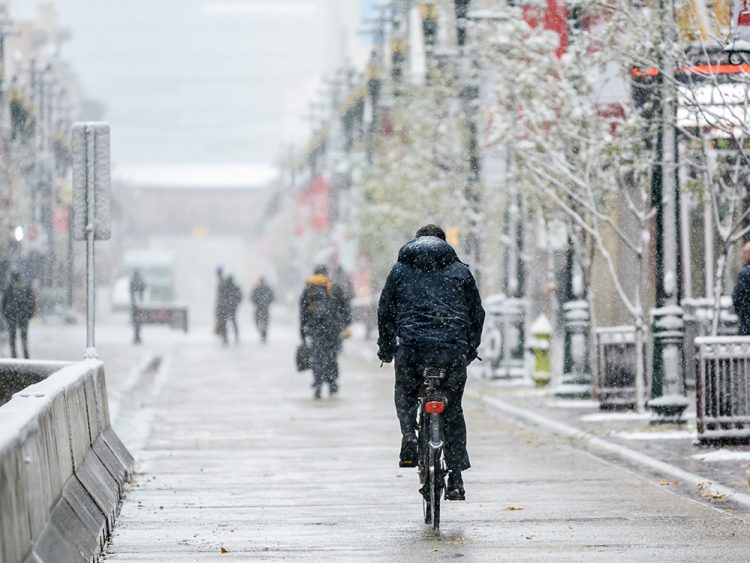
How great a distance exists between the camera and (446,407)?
34.3 feet

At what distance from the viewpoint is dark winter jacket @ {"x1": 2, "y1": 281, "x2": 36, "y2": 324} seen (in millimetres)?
32875

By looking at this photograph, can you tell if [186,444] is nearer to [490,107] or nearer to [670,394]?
[670,394]

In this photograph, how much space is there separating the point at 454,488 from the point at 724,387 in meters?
5.57

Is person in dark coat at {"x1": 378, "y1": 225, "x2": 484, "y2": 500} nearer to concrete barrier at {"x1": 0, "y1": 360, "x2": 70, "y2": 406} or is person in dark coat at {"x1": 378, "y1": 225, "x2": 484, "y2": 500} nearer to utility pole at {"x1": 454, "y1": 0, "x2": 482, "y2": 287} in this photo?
concrete barrier at {"x1": 0, "y1": 360, "x2": 70, "y2": 406}

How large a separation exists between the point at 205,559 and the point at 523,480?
4567mm

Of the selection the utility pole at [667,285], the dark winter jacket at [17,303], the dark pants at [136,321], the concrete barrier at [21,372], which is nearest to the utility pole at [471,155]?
the dark winter jacket at [17,303]

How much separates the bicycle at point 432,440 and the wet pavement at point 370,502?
0.72 ft

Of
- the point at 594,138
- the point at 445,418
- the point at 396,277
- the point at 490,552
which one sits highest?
the point at 594,138

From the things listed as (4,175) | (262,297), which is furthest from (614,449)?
(4,175)

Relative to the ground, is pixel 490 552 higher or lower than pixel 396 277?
lower

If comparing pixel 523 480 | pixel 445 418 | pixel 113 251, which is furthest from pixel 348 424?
pixel 113 251

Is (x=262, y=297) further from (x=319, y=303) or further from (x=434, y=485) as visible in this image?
(x=434, y=485)

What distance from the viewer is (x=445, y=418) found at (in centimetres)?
1055

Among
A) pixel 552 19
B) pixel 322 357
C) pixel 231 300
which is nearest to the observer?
pixel 322 357
